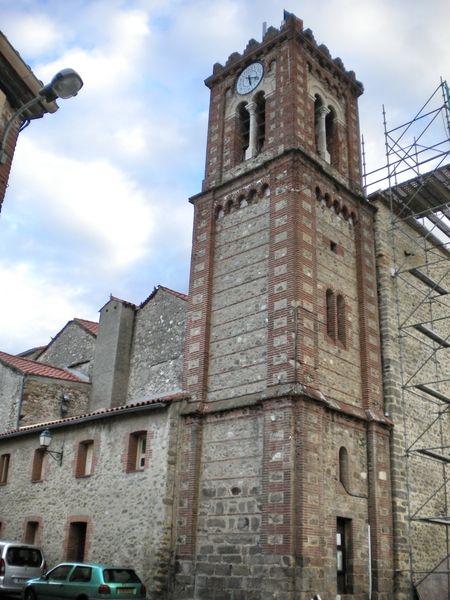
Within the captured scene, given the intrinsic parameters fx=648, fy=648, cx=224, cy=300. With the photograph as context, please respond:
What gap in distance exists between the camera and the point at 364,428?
58.6 ft

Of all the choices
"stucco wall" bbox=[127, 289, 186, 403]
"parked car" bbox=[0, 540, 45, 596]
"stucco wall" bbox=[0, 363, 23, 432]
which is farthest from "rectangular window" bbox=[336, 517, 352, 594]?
"stucco wall" bbox=[0, 363, 23, 432]

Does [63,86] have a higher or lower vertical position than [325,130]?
lower

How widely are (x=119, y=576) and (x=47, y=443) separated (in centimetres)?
678

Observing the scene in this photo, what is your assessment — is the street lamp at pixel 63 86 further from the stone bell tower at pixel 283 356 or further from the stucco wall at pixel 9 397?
the stucco wall at pixel 9 397

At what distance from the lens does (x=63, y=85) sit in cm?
Result: 862

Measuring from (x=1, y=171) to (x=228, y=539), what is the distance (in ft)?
33.4

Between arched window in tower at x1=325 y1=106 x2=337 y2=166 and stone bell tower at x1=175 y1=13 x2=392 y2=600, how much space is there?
0.05 metres

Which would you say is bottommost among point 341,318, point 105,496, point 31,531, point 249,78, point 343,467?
point 31,531

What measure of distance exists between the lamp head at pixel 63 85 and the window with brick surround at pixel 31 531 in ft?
51.7

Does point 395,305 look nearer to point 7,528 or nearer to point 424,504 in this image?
point 424,504

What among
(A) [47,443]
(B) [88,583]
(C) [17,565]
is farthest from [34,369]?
(B) [88,583]

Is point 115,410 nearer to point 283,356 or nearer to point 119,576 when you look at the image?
point 119,576

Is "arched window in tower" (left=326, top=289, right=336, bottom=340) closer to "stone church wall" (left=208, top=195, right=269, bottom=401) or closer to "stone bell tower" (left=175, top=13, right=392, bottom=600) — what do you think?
"stone bell tower" (left=175, top=13, right=392, bottom=600)

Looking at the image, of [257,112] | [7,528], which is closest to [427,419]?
[257,112]
